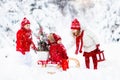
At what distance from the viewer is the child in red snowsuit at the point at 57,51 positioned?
1.82 m

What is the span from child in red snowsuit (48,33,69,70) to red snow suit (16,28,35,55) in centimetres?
10

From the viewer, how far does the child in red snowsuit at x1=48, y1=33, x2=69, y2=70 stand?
1.82m

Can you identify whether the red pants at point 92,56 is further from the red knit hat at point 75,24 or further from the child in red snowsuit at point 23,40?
the child in red snowsuit at point 23,40

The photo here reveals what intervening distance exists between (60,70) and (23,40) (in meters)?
0.22

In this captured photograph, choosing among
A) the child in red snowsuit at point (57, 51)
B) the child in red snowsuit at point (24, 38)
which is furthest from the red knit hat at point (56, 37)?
the child in red snowsuit at point (24, 38)

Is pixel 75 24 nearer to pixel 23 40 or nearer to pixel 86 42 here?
pixel 86 42

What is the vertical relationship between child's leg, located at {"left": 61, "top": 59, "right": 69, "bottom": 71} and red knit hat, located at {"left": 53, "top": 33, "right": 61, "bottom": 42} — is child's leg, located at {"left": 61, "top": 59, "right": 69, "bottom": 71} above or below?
below

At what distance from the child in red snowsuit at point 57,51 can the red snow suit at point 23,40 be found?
97mm

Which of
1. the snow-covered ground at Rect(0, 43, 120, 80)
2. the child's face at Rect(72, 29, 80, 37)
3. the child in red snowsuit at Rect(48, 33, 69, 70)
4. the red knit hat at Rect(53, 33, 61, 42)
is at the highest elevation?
the child's face at Rect(72, 29, 80, 37)

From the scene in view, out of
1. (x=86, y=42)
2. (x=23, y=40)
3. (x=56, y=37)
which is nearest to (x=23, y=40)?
(x=23, y=40)

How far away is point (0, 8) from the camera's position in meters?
1.87

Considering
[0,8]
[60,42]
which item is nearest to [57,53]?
[60,42]

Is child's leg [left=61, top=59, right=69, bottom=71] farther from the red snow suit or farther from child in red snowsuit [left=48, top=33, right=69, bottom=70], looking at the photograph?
the red snow suit

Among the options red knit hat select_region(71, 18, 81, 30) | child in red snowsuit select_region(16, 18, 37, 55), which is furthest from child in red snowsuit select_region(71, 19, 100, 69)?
child in red snowsuit select_region(16, 18, 37, 55)
